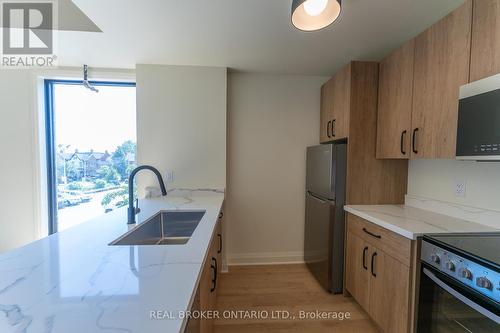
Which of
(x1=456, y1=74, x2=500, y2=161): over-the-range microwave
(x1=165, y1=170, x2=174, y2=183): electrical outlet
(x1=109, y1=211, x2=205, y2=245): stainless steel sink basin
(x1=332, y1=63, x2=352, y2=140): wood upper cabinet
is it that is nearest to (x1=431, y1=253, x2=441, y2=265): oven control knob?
(x1=456, y1=74, x2=500, y2=161): over-the-range microwave

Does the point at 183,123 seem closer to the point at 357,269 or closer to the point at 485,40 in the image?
the point at 357,269

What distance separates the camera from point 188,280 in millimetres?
782

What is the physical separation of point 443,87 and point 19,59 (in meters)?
3.81

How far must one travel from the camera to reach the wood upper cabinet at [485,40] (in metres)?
1.18

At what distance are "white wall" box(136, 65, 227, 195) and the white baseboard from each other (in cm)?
101

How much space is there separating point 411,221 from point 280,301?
135 centimetres

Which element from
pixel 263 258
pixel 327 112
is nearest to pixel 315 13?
pixel 327 112

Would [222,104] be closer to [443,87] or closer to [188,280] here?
[443,87]

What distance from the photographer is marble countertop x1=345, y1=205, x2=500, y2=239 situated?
1.42 meters

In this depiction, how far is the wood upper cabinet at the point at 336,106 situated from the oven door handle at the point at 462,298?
50.9 inches

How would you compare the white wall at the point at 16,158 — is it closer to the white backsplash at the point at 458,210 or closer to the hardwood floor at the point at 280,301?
the hardwood floor at the point at 280,301

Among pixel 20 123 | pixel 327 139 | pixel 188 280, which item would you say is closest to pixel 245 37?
pixel 327 139

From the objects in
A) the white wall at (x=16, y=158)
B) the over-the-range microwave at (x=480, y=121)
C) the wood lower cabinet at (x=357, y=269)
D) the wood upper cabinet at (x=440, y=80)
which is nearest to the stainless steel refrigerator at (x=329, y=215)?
the wood lower cabinet at (x=357, y=269)

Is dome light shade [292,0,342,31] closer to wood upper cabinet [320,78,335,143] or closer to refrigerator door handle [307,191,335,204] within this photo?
wood upper cabinet [320,78,335,143]
